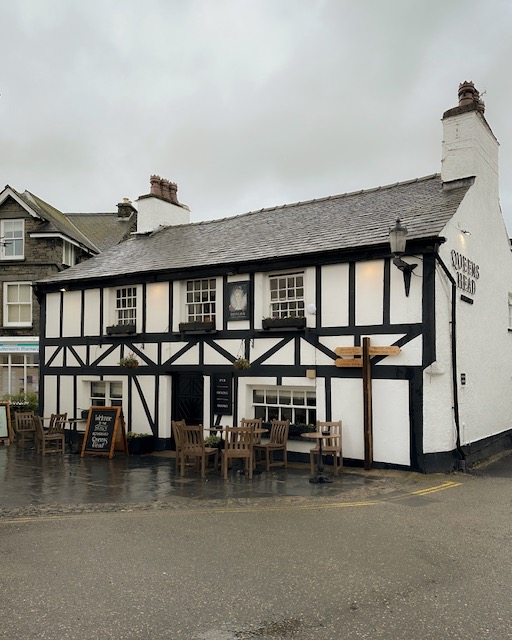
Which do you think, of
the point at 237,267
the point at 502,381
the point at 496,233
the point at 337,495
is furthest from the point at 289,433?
the point at 496,233

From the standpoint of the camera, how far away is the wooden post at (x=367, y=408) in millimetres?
11609

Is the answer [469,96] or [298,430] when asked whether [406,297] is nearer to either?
[298,430]

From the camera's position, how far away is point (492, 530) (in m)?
7.54

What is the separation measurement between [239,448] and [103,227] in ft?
76.1

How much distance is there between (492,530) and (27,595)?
5867 millimetres

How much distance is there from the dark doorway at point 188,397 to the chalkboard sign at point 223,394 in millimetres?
686

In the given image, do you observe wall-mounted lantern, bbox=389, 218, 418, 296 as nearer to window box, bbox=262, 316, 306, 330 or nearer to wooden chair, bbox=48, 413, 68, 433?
window box, bbox=262, 316, 306, 330

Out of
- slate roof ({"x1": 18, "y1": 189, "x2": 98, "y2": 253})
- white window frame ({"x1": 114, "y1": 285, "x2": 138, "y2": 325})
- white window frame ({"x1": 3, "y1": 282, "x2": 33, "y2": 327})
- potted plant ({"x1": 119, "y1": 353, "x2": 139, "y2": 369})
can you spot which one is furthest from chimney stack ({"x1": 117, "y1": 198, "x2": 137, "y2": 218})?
potted plant ({"x1": 119, "y1": 353, "x2": 139, "y2": 369})

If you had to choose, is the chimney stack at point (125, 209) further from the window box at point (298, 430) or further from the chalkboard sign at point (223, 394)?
the window box at point (298, 430)

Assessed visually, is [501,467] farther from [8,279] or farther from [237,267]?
[8,279]

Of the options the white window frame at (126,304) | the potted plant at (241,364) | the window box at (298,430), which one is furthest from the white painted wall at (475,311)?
the white window frame at (126,304)

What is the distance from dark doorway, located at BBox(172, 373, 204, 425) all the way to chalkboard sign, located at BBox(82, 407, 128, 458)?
1.55 meters

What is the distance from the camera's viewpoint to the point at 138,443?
583 inches

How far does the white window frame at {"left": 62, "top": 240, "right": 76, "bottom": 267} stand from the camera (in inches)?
971
